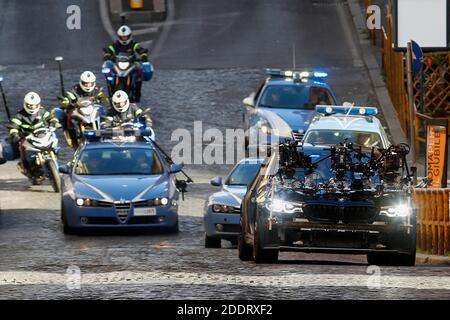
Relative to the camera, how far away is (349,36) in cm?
4550

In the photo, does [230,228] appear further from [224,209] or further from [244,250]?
[244,250]

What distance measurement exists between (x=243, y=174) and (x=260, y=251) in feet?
19.8

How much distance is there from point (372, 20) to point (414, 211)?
26.3 m

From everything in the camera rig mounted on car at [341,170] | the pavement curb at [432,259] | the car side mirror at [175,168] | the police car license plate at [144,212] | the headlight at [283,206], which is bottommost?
the pavement curb at [432,259]

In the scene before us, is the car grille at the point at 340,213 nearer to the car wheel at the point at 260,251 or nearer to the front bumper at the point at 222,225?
the car wheel at the point at 260,251

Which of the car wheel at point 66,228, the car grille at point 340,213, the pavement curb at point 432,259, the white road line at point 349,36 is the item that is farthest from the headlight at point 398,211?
the white road line at point 349,36

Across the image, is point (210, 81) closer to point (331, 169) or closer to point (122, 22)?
point (122, 22)

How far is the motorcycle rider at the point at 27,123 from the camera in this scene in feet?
103

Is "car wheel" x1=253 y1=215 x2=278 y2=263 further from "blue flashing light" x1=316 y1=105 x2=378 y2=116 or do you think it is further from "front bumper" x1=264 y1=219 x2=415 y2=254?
→ "blue flashing light" x1=316 y1=105 x2=378 y2=116

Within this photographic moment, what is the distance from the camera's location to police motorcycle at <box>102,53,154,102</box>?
37344 mm

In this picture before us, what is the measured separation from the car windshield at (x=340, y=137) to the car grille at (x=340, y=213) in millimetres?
5352

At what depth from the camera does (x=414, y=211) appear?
63.9 ft

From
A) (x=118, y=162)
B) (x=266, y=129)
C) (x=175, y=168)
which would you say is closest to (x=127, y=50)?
(x=266, y=129)

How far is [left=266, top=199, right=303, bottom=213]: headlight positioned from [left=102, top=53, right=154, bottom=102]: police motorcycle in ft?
59.3
